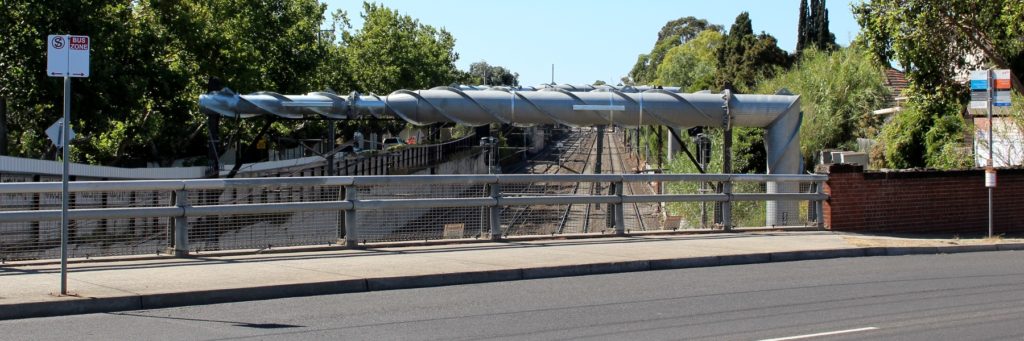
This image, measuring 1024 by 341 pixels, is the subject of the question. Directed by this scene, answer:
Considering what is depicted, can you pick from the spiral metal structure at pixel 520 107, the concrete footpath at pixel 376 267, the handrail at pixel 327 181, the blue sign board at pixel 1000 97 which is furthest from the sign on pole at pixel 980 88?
the spiral metal structure at pixel 520 107

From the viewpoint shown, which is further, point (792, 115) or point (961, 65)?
point (961, 65)

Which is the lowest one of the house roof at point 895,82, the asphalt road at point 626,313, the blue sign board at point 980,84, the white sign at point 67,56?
the asphalt road at point 626,313

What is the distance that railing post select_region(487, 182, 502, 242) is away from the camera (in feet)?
50.0

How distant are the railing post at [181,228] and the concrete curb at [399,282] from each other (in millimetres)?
2721

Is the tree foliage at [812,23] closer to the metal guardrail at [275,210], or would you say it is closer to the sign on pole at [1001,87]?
the sign on pole at [1001,87]

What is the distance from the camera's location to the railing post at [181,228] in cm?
1273

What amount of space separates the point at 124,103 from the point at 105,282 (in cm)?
1971

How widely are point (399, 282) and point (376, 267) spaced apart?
912 millimetres

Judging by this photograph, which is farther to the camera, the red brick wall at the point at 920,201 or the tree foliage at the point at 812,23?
the tree foliage at the point at 812,23

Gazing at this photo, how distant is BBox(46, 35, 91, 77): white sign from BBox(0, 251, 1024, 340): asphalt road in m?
2.40

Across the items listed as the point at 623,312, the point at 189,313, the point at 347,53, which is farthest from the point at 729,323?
the point at 347,53

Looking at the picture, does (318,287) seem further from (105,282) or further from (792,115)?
(792,115)

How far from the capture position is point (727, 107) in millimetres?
21516

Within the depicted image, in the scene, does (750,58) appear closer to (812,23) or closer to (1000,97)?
(812,23)
